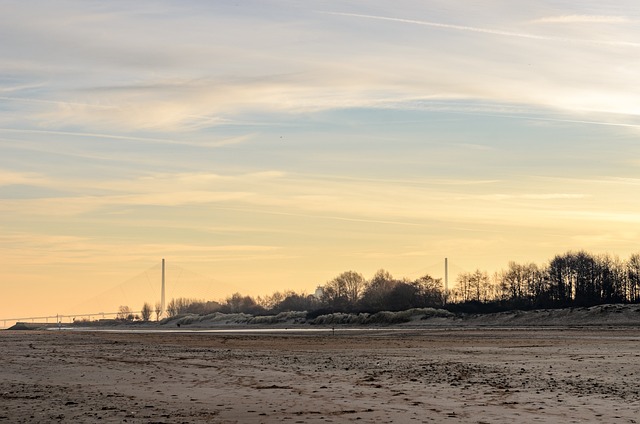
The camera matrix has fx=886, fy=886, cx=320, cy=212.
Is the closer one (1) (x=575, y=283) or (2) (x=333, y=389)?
(2) (x=333, y=389)

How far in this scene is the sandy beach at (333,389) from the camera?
20.7 metres

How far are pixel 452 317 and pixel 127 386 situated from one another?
94695 mm

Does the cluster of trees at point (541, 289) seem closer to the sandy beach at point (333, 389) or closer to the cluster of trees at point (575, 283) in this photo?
the cluster of trees at point (575, 283)

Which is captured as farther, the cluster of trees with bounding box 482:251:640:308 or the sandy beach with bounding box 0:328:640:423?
the cluster of trees with bounding box 482:251:640:308

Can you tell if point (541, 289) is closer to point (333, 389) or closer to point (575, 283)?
point (575, 283)

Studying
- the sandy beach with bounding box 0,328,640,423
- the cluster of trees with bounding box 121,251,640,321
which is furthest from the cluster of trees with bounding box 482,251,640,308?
the sandy beach with bounding box 0,328,640,423

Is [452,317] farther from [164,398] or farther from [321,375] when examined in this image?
[164,398]

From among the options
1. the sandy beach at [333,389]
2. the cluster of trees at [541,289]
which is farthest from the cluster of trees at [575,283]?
the sandy beach at [333,389]

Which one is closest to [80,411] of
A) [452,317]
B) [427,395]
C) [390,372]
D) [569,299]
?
[427,395]

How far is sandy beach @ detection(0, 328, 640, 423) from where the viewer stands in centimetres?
2067

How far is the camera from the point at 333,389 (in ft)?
86.6

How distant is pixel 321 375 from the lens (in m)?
31.3

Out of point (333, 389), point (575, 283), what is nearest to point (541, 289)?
point (575, 283)

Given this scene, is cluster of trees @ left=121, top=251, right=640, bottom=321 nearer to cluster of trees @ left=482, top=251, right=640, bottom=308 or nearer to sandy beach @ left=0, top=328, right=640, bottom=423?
cluster of trees @ left=482, top=251, right=640, bottom=308
